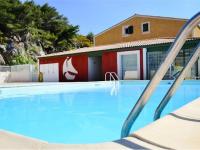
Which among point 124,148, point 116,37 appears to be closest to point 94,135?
point 124,148

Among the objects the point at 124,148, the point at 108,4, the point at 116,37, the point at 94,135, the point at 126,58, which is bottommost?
the point at 94,135

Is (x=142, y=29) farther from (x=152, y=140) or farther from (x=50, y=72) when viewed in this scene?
(x=152, y=140)

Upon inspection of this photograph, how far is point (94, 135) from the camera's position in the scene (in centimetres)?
534

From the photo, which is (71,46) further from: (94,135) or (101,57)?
(94,135)

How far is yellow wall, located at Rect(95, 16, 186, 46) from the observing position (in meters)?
26.5

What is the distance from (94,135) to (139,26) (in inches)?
950

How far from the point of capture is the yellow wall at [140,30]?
26469 millimetres

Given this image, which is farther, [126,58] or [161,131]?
[126,58]

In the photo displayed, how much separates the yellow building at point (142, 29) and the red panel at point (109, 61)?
6632 mm

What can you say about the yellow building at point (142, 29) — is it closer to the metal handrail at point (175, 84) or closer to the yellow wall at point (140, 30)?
the yellow wall at point (140, 30)

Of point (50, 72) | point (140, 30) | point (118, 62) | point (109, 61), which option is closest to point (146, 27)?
point (140, 30)

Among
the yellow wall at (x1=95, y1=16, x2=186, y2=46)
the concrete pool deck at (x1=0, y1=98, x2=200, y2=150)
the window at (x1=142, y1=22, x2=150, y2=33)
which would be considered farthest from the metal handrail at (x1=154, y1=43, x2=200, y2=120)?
the window at (x1=142, y1=22, x2=150, y2=33)

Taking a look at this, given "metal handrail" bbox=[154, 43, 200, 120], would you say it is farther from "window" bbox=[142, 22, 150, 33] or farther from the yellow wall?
"window" bbox=[142, 22, 150, 33]

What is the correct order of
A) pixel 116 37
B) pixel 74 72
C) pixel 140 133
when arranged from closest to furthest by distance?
pixel 140 133 < pixel 74 72 < pixel 116 37
